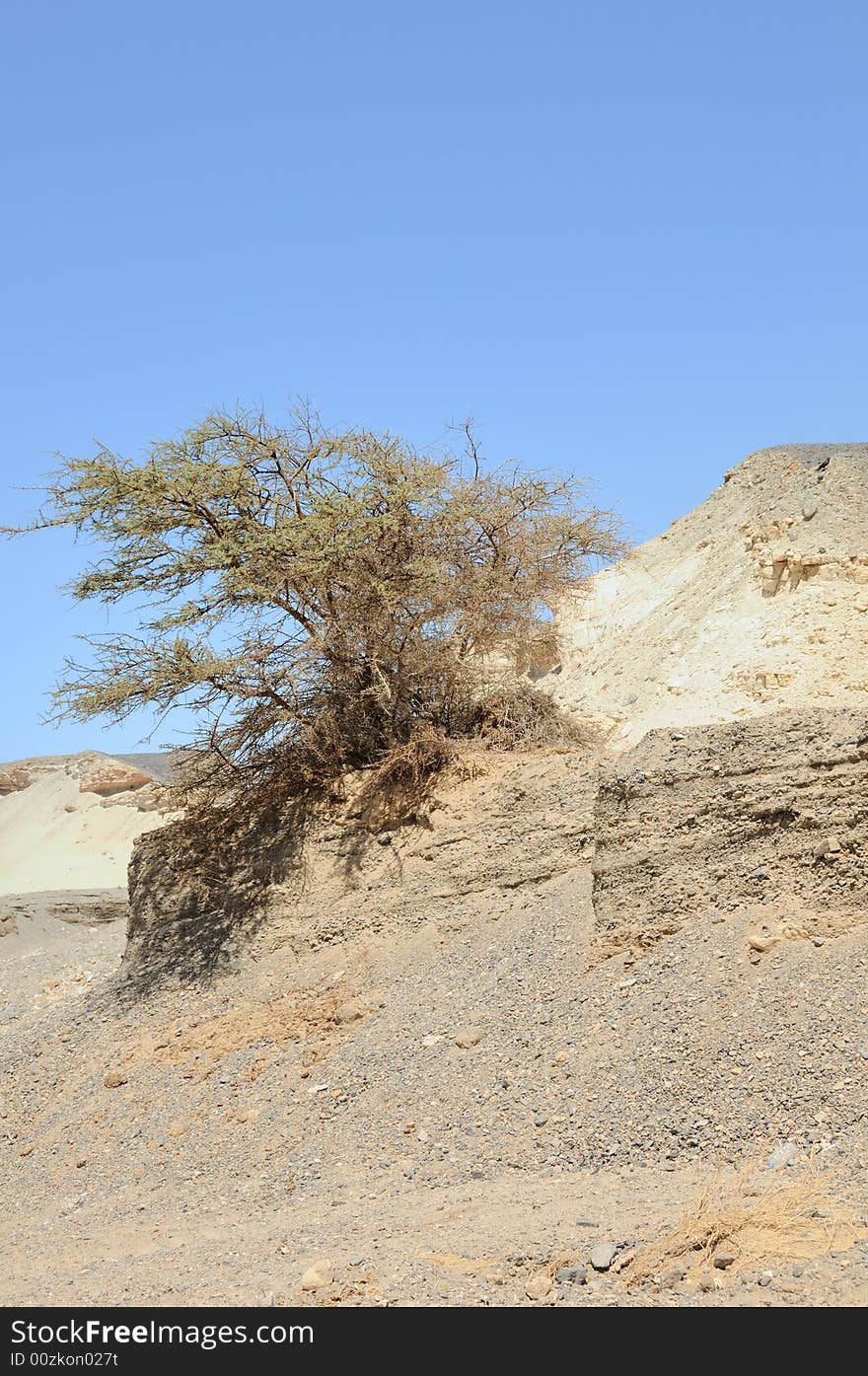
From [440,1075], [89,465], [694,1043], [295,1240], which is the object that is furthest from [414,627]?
[295,1240]

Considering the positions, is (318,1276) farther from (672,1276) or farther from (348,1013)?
(348,1013)

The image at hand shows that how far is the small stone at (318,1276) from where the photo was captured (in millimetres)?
6914

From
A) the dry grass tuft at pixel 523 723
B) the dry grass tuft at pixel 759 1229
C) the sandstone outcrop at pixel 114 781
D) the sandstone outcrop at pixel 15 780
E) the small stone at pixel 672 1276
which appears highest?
the sandstone outcrop at pixel 15 780

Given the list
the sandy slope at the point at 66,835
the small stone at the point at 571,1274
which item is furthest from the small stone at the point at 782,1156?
the sandy slope at the point at 66,835

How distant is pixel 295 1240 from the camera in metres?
7.90

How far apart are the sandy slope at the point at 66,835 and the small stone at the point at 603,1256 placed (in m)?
22.4

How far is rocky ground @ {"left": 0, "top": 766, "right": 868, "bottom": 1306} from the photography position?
6.90 metres

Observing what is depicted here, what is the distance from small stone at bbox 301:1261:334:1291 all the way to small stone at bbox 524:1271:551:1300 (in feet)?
3.74

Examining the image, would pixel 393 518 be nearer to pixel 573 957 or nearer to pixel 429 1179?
pixel 573 957

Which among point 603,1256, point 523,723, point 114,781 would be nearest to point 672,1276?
point 603,1256

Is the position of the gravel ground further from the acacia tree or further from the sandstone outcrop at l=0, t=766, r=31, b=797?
A: the sandstone outcrop at l=0, t=766, r=31, b=797

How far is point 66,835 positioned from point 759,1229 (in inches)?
1024

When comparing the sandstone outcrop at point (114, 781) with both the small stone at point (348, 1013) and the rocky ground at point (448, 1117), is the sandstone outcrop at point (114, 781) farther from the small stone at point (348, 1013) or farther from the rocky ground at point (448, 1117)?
the small stone at point (348, 1013)

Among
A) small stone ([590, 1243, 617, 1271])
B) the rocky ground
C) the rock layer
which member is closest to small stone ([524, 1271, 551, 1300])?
the rocky ground
